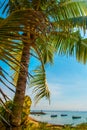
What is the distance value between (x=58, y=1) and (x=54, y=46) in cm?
191

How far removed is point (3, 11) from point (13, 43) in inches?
312

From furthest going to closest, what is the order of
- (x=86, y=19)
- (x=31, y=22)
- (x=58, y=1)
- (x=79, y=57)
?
1. (x=79, y=57)
2. (x=58, y=1)
3. (x=86, y=19)
4. (x=31, y=22)

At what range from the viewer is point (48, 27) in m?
2.40

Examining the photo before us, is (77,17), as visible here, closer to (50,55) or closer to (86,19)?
(86,19)

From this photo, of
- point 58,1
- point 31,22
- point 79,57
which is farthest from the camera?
point 79,57

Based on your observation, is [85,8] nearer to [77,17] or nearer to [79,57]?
[77,17]

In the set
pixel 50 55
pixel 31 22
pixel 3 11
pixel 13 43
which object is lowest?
pixel 50 55

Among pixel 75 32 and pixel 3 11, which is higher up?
pixel 3 11

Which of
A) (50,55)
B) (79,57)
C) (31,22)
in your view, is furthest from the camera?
(50,55)

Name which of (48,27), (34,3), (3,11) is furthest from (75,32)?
(48,27)

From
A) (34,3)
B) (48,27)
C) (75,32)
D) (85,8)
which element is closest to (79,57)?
(75,32)

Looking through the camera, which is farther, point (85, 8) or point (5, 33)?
point (85, 8)

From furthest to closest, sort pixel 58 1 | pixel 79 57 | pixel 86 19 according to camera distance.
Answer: pixel 79 57
pixel 58 1
pixel 86 19

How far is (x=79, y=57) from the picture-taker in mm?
10789
